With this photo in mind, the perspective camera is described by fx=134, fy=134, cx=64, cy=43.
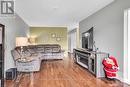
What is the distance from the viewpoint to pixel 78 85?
3.66 meters

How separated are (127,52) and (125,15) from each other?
104 cm

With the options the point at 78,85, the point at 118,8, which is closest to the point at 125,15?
the point at 118,8

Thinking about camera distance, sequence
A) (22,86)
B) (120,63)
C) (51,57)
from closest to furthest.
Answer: (22,86) < (120,63) < (51,57)

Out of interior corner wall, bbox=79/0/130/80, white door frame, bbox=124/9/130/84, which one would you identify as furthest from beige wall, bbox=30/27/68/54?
white door frame, bbox=124/9/130/84

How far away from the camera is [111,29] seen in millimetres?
4508

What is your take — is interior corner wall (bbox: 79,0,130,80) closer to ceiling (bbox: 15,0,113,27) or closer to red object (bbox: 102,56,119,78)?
red object (bbox: 102,56,119,78)

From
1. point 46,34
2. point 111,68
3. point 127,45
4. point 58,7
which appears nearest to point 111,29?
point 127,45

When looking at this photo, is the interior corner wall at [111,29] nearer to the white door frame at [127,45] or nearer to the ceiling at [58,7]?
the white door frame at [127,45]

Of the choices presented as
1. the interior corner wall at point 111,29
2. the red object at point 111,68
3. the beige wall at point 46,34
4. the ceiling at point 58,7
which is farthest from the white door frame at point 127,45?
the beige wall at point 46,34

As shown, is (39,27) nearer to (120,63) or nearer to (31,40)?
(31,40)

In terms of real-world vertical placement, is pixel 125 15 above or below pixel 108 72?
above

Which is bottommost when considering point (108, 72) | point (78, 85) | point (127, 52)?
point (78, 85)

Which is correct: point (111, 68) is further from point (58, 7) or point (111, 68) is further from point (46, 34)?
point (46, 34)

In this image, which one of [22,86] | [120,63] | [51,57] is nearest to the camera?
[22,86]
